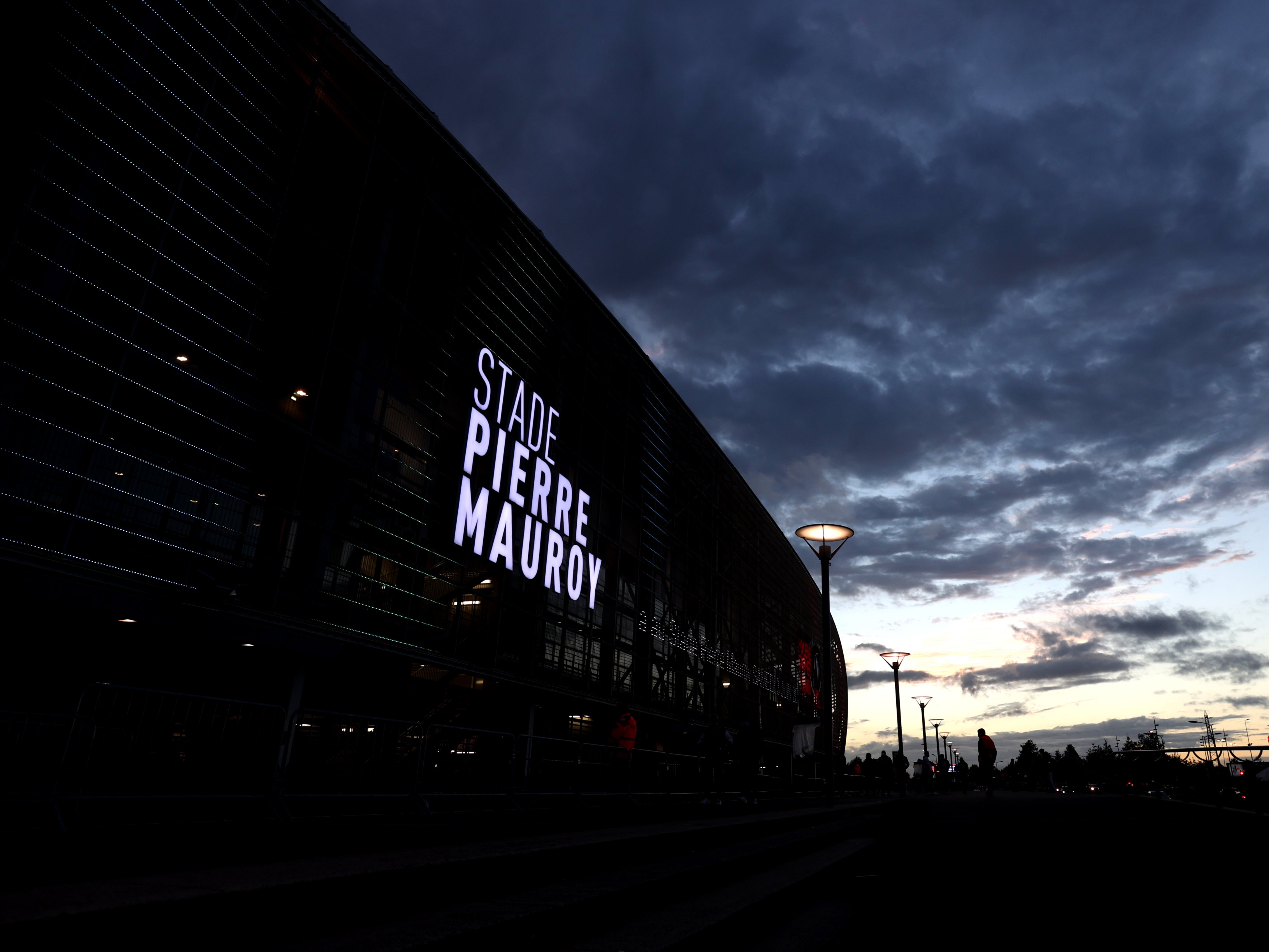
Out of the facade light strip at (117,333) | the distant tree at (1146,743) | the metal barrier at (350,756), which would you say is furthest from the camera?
the distant tree at (1146,743)

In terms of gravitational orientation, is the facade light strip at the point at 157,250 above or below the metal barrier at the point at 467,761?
above

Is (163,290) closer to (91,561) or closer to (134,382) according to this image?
(134,382)

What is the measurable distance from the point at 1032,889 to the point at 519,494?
15619 mm

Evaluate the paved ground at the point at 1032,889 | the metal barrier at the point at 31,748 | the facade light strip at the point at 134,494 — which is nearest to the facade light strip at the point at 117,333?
the facade light strip at the point at 134,494

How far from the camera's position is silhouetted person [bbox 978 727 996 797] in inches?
962

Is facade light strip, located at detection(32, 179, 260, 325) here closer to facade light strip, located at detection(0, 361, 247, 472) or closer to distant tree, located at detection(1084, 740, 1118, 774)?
facade light strip, located at detection(0, 361, 247, 472)

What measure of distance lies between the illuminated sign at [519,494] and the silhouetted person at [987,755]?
13860mm

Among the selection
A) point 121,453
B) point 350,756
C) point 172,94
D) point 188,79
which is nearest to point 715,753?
point 350,756

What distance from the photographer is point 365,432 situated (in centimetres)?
1691

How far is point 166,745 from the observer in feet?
20.0

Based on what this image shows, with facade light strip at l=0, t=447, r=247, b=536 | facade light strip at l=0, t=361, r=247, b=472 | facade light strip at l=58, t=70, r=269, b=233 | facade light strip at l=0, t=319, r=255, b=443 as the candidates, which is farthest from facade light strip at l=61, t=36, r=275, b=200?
facade light strip at l=0, t=447, r=247, b=536

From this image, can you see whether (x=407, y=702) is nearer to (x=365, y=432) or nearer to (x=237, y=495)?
(x=365, y=432)

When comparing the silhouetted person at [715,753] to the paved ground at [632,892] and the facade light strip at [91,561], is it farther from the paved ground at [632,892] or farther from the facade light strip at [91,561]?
the facade light strip at [91,561]

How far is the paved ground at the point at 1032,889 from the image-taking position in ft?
16.8
